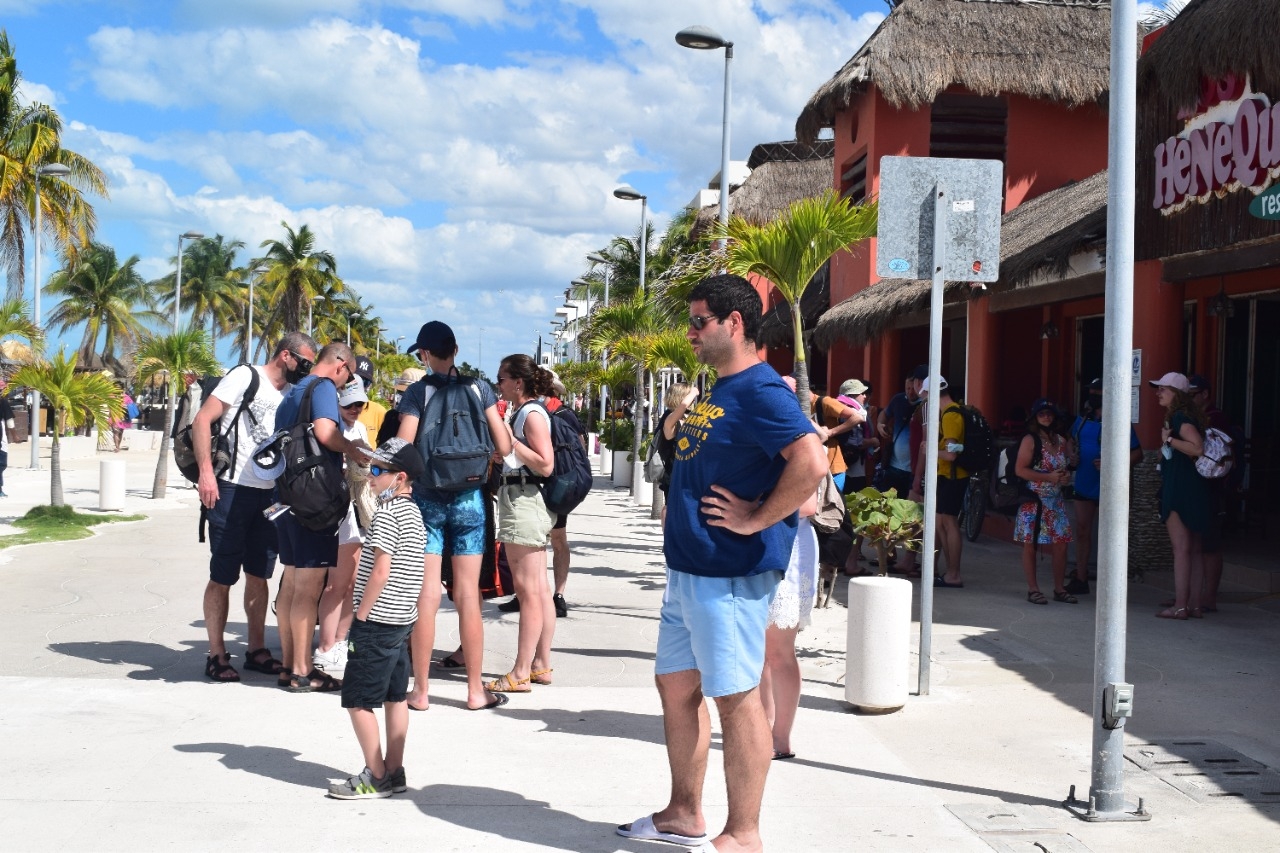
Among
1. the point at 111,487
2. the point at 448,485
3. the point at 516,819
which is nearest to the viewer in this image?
the point at 516,819

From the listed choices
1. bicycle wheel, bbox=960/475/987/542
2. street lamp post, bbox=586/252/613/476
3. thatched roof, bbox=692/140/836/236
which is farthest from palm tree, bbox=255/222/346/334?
bicycle wheel, bbox=960/475/987/542

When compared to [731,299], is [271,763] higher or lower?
lower

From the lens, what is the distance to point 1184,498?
910cm

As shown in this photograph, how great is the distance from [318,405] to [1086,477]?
6.21 metres

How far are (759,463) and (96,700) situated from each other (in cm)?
404

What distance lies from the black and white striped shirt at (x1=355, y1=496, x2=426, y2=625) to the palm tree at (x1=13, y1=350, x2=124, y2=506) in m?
12.5

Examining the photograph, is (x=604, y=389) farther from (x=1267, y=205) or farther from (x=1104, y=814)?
(x=1104, y=814)

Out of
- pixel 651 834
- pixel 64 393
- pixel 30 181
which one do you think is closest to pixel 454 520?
pixel 651 834

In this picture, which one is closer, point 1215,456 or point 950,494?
point 1215,456

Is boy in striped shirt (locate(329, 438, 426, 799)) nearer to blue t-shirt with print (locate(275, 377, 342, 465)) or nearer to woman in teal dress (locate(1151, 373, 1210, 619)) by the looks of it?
blue t-shirt with print (locate(275, 377, 342, 465))

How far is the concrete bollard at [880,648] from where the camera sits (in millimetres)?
6535

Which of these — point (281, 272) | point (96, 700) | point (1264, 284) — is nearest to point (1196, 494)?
point (1264, 284)

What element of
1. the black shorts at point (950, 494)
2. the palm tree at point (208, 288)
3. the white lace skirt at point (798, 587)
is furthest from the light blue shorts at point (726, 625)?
the palm tree at point (208, 288)

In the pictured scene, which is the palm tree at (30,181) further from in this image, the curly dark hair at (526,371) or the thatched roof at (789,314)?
the curly dark hair at (526,371)
